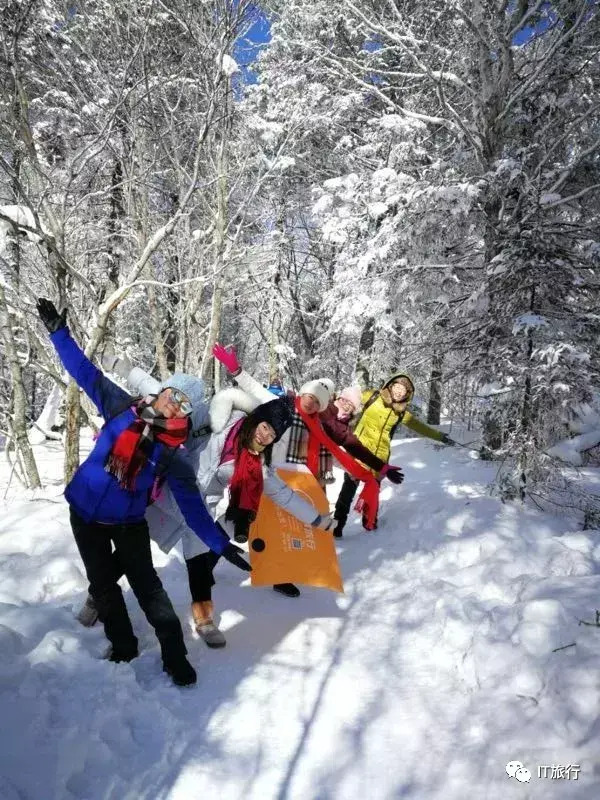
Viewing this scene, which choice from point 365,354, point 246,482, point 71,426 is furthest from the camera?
point 365,354

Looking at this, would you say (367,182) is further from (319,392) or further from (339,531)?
(339,531)

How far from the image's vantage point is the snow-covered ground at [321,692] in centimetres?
229

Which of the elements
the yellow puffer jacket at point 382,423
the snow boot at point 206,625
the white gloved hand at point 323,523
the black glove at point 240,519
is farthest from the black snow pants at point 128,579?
the yellow puffer jacket at point 382,423

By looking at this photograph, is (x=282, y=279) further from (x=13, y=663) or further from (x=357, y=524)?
(x=13, y=663)

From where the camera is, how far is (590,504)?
5738 mm

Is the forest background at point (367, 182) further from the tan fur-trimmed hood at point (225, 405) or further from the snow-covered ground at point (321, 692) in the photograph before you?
the snow-covered ground at point (321, 692)

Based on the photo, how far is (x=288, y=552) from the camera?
4.05 m

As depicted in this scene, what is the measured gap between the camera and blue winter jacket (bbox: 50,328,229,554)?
2957 millimetres

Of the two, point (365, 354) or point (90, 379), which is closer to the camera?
point (90, 379)

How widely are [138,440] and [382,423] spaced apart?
154 inches

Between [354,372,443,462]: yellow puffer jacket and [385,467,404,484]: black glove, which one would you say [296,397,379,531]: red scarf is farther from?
[354,372,443,462]: yellow puffer jacket

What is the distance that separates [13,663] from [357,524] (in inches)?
183

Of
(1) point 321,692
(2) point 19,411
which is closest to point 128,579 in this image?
(1) point 321,692

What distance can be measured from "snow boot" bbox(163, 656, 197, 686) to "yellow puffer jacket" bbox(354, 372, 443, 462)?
3671mm
